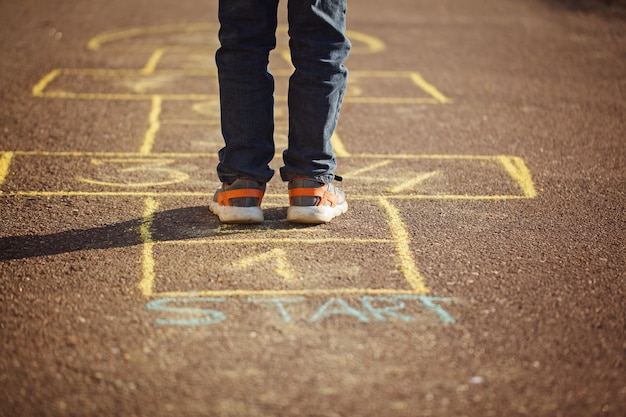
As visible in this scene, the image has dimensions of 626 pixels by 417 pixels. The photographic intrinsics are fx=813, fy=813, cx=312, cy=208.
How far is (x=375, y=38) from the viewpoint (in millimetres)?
9750

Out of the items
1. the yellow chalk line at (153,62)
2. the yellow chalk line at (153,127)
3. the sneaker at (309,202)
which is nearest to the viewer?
the sneaker at (309,202)

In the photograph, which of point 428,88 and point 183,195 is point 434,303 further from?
point 428,88

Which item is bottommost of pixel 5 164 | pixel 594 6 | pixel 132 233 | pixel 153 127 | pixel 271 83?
pixel 594 6

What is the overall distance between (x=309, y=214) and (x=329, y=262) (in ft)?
1.37

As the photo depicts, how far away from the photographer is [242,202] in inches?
149

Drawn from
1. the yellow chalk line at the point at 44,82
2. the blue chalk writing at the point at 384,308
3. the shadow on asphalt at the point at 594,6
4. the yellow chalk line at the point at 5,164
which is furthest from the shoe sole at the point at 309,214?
the shadow on asphalt at the point at 594,6

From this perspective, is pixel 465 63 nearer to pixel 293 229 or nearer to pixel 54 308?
pixel 293 229

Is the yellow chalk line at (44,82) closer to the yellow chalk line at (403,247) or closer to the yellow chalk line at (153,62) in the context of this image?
the yellow chalk line at (153,62)

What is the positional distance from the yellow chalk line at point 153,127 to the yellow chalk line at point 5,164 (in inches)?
30.4

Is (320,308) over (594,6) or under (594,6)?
over

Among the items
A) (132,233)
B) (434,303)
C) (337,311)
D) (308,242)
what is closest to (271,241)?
(308,242)

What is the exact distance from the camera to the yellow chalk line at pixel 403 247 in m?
3.27

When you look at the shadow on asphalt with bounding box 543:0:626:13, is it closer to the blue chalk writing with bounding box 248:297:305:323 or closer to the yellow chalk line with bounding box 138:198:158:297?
the yellow chalk line with bounding box 138:198:158:297

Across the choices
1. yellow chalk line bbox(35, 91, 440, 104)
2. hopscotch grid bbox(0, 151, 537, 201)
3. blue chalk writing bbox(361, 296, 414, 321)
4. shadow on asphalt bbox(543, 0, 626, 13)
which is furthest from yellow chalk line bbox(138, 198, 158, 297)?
shadow on asphalt bbox(543, 0, 626, 13)
